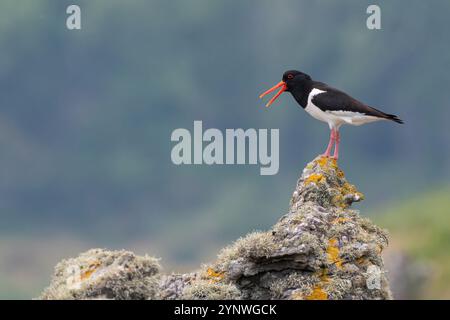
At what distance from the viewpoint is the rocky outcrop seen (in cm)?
1338

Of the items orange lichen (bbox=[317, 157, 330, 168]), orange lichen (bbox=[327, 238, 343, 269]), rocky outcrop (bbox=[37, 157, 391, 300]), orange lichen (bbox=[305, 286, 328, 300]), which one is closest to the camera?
rocky outcrop (bbox=[37, 157, 391, 300])

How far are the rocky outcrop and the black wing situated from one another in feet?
21.0

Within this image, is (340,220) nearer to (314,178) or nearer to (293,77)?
(314,178)

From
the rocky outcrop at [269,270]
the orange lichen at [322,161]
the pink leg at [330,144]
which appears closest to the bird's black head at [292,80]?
the pink leg at [330,144]

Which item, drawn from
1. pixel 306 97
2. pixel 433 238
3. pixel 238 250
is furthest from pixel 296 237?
pixel 433 238

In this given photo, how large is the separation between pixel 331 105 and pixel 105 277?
414 inches

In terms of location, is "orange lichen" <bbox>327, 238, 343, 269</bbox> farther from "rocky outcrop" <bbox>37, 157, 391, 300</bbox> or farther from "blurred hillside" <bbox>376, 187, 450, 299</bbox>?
"blurred hillside" <bbox>376, 187, 450, 299</bbox>

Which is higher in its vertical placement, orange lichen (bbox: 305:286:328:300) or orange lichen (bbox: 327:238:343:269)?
orange lichen (bbox: 327:238:343:269)

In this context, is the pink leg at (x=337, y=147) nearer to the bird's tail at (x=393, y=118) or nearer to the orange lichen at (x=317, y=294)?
the bird's tail at (x=393, y=118)

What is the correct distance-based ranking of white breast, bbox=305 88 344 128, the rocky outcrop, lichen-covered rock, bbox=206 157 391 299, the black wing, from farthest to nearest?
white breast, bbox=305 88 344 128
the black wing
lichen-covered rock, bbox=206 157 391 299
the rocky outcrop

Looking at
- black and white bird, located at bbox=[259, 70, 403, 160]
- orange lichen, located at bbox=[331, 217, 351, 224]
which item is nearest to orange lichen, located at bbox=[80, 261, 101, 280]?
orange lichen, located at bbox=[331, 217, 351, 224]

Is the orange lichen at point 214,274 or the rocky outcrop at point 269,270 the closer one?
the rocky outcrop at point 269,270

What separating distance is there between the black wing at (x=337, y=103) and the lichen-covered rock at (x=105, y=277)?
962cm

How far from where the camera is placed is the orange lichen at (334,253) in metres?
14.7
